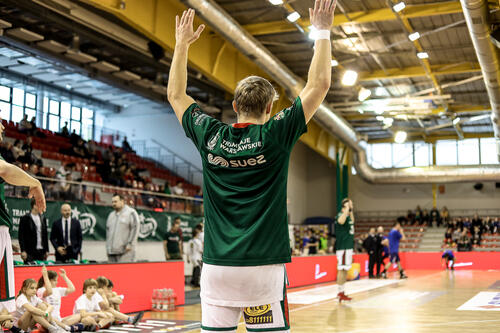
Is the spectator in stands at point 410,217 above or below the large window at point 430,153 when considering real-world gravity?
below

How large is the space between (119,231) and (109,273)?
3.95ft

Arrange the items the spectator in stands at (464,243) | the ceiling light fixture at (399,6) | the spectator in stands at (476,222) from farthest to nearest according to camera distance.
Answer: the spectator in stands at (476,222) → the spectator in stands at (464,243) → the ceiling light fixture at (399,6)

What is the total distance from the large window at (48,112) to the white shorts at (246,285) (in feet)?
76.2

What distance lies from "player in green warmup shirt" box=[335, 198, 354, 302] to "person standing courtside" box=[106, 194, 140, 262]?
3.88 metres

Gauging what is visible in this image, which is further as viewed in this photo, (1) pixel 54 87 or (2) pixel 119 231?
(1) pixel 54 87

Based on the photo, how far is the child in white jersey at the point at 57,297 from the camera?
Answer: 24.4 ft

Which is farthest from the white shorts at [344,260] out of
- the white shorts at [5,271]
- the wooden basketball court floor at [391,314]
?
the white shorts at [5,271]

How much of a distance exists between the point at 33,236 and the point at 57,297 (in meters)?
2.52

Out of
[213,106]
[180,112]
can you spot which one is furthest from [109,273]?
[213,106]

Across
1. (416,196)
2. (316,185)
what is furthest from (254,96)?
(416,196)

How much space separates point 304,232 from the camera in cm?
2823

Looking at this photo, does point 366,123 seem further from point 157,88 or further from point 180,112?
point 180,112

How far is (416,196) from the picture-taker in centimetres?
3666

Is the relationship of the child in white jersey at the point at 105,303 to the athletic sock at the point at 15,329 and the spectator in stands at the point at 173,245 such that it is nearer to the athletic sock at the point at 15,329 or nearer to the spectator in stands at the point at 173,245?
the athletic sock at the point at 15,329
